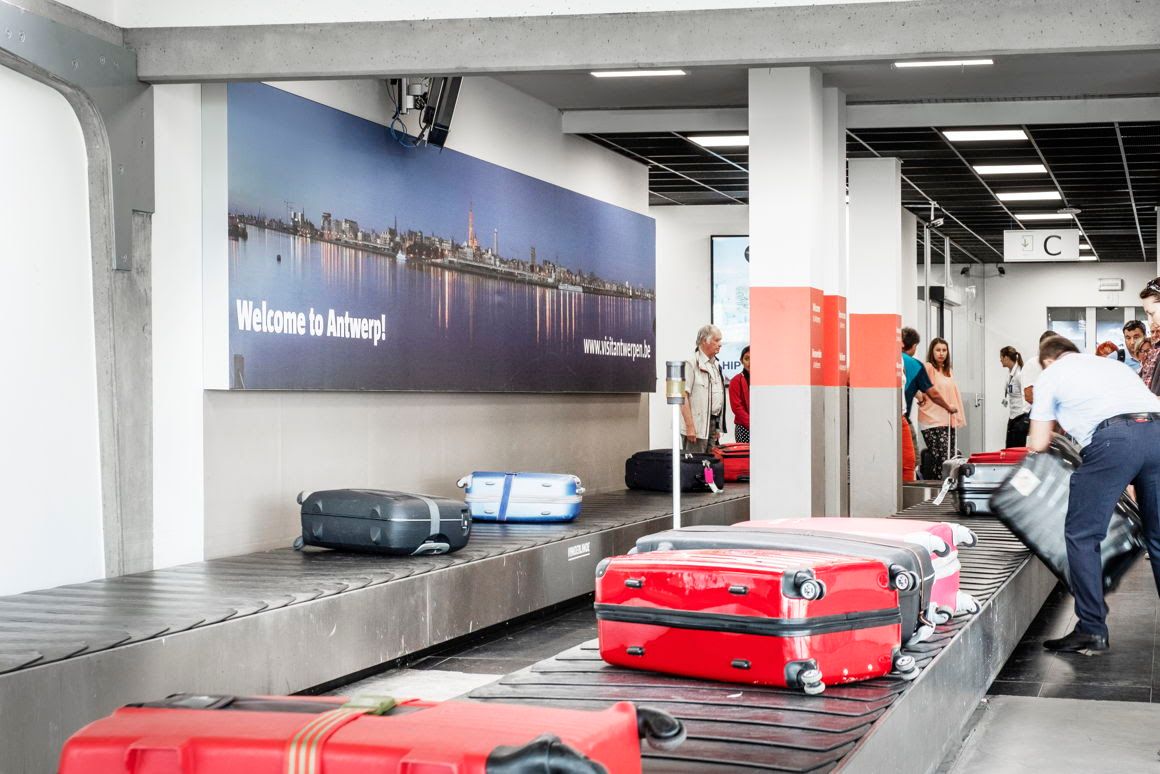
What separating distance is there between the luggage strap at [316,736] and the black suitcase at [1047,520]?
4670mm

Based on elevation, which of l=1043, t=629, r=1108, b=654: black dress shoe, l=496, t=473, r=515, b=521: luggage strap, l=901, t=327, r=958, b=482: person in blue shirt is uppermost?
l=901, t=327, r=958, b=482: person in blue shirt

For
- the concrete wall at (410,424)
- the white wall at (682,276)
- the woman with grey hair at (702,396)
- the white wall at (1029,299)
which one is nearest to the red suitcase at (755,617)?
the concrete wall at (410,424)

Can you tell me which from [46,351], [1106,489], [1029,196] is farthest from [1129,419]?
[1029,196]

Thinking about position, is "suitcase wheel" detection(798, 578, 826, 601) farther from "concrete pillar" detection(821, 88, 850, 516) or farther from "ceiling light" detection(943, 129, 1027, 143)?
"ceiling light" detection(943, 129, 1027, 143)

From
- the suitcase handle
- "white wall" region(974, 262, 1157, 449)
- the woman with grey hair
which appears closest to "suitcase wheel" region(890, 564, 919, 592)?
the suitcase handle

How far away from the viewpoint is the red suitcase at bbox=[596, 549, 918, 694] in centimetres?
335

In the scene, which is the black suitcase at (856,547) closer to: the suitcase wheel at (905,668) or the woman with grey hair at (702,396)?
the suitcase wheel at (905,668)

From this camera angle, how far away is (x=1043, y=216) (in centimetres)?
1720

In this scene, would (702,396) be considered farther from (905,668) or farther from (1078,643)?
(905,668)

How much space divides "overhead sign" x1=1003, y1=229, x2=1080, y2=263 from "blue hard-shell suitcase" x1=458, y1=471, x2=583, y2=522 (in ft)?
34.9

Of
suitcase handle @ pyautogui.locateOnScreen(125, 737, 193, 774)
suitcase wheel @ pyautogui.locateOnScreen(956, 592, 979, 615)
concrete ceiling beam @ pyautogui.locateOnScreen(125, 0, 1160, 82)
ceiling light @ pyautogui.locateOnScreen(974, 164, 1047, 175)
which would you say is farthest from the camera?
ceiling light @ pyautogui.locateOnScreen(974, 164, 1047, 175)

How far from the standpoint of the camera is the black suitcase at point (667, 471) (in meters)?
10.5

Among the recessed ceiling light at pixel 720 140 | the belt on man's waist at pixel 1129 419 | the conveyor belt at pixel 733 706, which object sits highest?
the recessed ceiling light at pixel 720 140

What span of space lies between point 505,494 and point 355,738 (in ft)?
20.1
